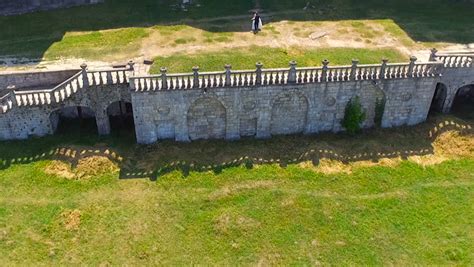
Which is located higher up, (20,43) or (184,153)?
(20,43)

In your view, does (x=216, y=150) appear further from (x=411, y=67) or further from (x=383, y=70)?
(x=411, y=67)

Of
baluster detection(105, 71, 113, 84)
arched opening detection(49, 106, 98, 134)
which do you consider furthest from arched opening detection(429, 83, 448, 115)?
arched opening detection(49, 106, 98, 134)

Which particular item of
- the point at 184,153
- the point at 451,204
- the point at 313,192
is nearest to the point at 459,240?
the point at 451,204

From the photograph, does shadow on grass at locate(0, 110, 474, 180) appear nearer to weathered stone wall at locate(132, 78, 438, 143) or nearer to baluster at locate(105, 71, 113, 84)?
weathered stone wall at locate(132, 78, 438, 143)

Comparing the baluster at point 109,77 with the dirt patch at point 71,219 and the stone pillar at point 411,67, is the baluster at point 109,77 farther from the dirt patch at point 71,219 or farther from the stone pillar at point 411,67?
the stone pillar at point 411,67

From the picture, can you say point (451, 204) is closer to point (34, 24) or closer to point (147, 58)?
point (147, 58)

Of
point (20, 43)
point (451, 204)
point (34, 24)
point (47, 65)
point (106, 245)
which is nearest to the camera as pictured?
point (106, 245)

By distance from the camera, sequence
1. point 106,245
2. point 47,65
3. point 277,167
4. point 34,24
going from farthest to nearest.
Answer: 1. point 34,24
2. point 47,65
3. point 277,167
4. point 106,245

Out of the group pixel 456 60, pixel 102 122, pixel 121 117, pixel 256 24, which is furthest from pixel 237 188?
pixel 456 60
